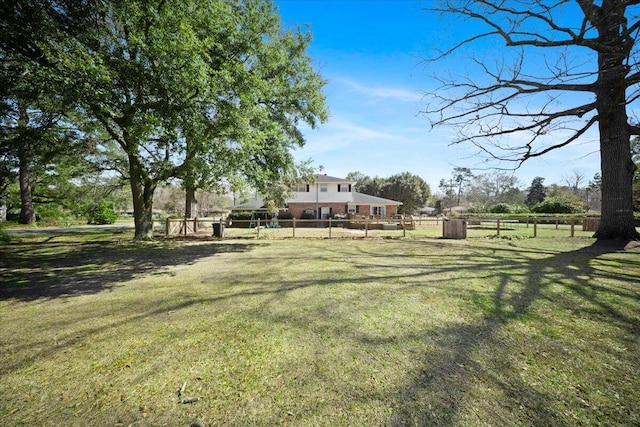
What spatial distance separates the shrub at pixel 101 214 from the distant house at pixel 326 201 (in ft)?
46.0

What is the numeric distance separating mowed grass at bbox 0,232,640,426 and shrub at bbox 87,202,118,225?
29.6 metres

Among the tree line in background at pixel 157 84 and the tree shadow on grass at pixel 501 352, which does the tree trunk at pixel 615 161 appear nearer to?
the tree shadow on grass at pixel 501 352

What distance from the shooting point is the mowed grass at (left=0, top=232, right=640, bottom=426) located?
2.23m

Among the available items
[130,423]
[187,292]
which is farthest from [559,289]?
[187,292]

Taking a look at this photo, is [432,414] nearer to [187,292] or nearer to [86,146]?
[187,292]

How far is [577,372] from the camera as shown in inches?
106

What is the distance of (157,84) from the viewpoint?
8133mm

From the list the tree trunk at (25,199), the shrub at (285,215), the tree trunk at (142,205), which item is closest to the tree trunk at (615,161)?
the tree trunk at (142,205)

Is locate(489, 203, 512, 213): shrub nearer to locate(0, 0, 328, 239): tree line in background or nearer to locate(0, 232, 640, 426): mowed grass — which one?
locate(0, 0, 328, 239): tree line in background

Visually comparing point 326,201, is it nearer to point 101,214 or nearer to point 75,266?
point 101,214

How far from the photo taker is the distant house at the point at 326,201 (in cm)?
3291

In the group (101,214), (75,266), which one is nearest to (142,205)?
(75,266)

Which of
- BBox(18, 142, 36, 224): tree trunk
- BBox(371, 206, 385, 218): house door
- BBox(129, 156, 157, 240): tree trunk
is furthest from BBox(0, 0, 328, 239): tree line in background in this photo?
BBox(371, 206, 385, 218): house door

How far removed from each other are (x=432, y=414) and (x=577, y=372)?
5.70 ft
